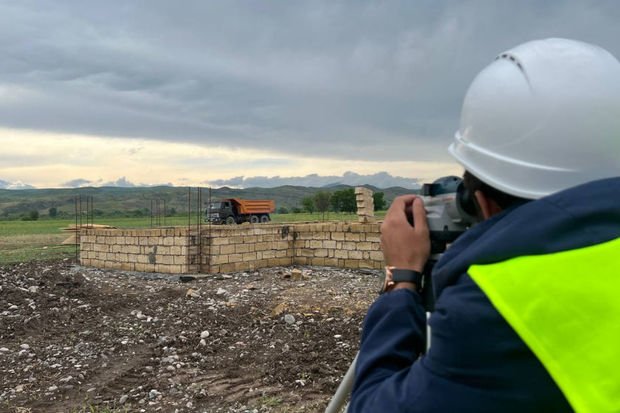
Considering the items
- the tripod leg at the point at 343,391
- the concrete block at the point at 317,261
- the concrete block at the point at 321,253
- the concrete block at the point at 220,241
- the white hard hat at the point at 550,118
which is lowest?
the concrete block at the point at 317,261

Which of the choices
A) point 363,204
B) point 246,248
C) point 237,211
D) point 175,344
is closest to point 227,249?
point 246,248

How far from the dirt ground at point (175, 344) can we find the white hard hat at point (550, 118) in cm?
336

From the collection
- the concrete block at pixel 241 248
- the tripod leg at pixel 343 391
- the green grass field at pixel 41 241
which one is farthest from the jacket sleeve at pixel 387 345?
the concrete block at pixel 241 248

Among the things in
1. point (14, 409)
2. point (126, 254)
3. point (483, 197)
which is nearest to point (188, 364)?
point (14, 409)

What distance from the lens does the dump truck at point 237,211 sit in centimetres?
2416

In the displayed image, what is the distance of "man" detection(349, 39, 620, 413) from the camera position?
75 cm

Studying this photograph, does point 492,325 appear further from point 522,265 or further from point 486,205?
point 486,205

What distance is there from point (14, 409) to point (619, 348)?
14.9 feet

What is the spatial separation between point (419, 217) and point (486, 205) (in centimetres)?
14

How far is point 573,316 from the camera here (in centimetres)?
75

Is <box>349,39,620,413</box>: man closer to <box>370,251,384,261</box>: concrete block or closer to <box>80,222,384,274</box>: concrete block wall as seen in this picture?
<box>80,222,384,274</box>: concrete block wall

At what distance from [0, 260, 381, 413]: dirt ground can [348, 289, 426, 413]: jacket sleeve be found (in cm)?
316

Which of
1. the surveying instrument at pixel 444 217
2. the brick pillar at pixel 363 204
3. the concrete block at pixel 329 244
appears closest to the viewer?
the surveying instrument at pixel 444 217

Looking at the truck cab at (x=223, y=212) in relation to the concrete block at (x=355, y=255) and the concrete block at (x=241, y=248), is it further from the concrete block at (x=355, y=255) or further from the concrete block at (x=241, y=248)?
the concrete block at (x=355, y=255)
